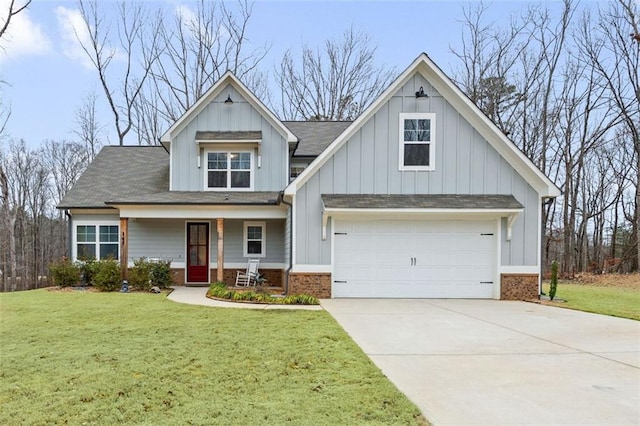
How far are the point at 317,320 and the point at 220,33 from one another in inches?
908

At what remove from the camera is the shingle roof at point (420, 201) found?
35.2 ft

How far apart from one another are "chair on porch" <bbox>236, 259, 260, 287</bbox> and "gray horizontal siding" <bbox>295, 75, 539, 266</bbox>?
3987 millimetres

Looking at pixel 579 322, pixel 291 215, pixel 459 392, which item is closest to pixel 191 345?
pixel 459 392

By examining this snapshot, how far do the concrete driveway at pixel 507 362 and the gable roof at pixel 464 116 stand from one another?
3.84 meters

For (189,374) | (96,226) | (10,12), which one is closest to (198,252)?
(96,226)

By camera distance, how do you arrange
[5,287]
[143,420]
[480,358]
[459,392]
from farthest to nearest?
[5,287] → [480,358] → [459,392] → [143,420]

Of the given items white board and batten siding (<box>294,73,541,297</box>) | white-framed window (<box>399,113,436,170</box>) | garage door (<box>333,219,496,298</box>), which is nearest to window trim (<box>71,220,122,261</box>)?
white board and batten siding (<box>294,73,541,297</box>)

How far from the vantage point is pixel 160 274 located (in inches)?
503

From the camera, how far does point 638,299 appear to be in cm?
1205

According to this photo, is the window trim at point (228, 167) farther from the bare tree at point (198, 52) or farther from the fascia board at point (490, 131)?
the bare tree at point (198, 52)

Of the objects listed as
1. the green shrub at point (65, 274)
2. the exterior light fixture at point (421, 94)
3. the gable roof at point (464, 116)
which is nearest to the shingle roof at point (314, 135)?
the gable roof at point (464, 116)

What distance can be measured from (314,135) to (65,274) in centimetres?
1025

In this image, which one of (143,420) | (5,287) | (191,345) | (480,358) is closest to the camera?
(143,420)

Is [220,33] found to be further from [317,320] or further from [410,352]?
[410,352]
